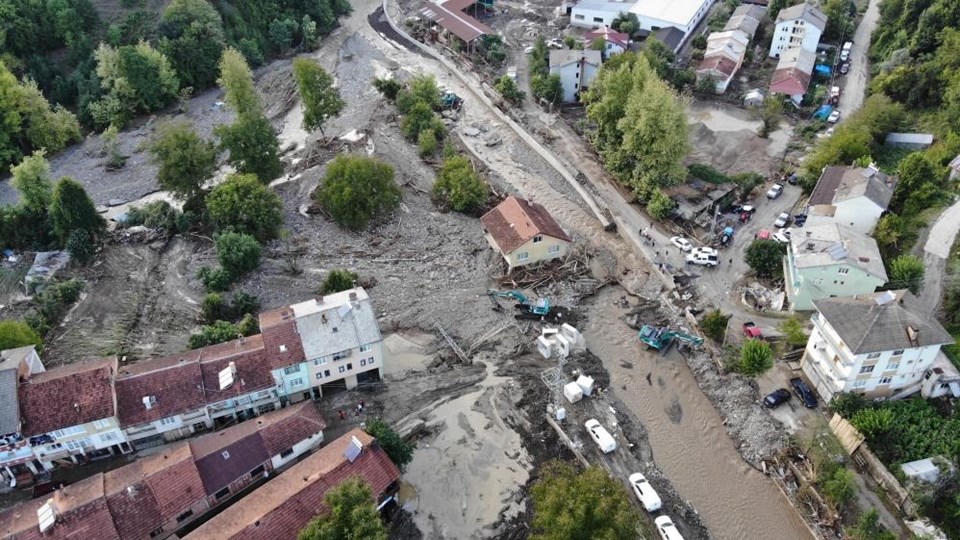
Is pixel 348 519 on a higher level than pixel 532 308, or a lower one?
higher

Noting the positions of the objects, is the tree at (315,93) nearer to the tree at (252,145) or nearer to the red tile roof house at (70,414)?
the tree at (252,145)

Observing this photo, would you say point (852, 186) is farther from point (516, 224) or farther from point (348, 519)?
point (348, 519)

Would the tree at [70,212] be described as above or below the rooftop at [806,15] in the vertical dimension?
below

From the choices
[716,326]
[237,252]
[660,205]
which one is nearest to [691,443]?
[716,326]

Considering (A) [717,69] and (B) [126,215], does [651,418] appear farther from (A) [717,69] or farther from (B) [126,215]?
(A) [717,69]

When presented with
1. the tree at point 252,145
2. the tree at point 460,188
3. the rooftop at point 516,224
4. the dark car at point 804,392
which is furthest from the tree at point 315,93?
the dark car at point 804,392

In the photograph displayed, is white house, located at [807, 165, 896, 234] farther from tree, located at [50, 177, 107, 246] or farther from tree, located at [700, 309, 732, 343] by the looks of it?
tree, located at [50, 177, 107, 246]
